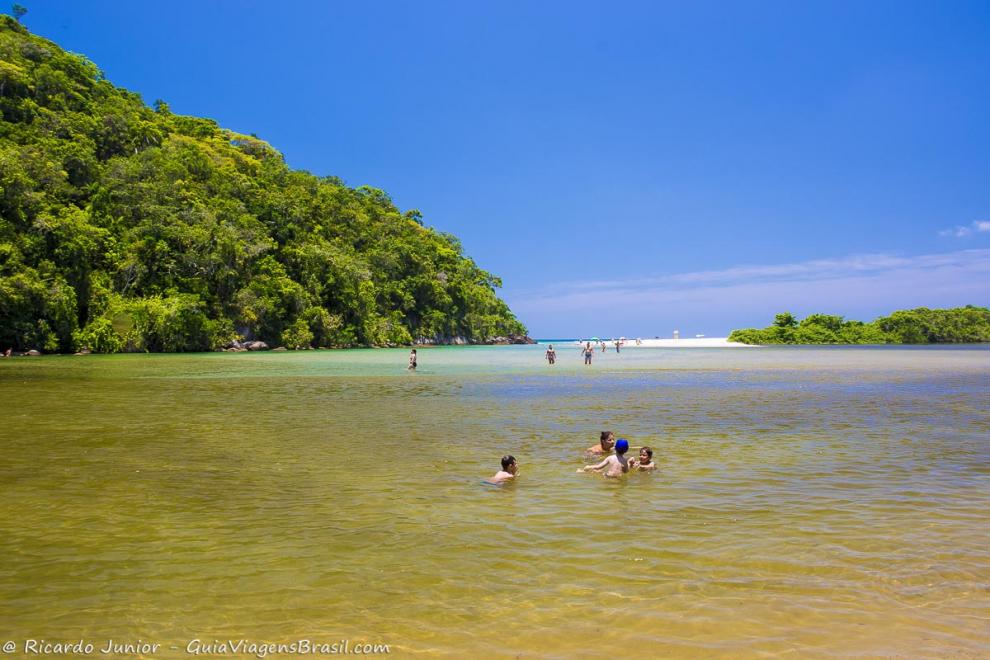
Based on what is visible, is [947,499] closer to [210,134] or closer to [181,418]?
[181,418]

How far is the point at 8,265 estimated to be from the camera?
51.9m

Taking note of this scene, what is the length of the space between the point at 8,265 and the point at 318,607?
62103mm

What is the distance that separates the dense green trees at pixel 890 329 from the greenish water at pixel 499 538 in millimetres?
116579

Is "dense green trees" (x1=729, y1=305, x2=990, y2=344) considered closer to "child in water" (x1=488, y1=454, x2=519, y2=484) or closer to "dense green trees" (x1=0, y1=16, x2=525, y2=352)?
"dense green trees" (x1=0, y1=16, x2=525, y2=352)

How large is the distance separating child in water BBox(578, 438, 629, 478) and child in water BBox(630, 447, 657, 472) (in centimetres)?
37

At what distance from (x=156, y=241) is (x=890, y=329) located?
129m

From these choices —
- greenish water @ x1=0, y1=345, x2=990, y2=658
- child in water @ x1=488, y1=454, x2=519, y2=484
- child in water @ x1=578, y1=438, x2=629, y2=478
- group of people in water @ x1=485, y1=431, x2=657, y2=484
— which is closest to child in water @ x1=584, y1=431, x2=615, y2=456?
greenish water @ x1=0, y1=345, x2=990, y2=658

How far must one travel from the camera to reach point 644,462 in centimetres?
1043

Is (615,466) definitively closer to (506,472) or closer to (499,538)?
(506,472)

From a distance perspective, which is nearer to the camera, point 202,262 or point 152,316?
point 152,316

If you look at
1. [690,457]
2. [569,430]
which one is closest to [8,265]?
[569,430]

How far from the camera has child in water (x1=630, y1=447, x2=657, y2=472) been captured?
1035cm

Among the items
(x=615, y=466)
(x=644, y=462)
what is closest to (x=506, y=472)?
(x=615, y=466)

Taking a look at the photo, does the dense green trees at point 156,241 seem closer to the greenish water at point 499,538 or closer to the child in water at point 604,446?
the greenish water at point 499,538
